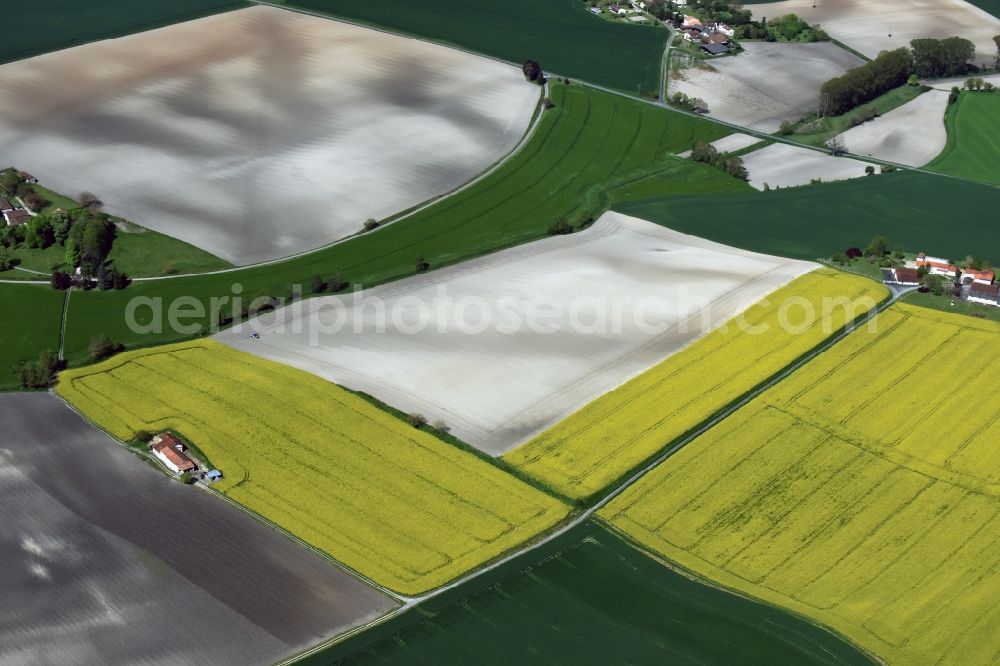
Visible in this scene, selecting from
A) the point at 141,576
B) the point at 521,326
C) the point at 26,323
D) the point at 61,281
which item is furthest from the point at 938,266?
the point at 26,323

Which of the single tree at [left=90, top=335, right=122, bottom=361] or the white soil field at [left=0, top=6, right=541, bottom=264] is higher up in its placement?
the white soil field at [left=0, top=6, right=541, bottom=264]

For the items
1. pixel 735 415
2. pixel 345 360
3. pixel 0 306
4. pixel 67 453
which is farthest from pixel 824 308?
pixel 0 306

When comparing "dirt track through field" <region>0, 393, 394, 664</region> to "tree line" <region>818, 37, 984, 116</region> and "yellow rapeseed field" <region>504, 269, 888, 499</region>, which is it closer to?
"yellow rapeseed field" <region>504, 269, 888, 499</region>

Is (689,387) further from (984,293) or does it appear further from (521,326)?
(984,293)

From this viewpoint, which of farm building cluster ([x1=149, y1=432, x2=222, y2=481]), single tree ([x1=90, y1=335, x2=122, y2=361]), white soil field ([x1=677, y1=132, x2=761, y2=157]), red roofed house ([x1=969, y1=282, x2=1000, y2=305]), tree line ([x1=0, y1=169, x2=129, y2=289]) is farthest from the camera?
white soil field ([x1=677, y1=132, x2=761, y2=157])

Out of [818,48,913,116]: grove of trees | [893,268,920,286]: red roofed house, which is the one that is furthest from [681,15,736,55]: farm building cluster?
[893,268,920,286]: red roofed house

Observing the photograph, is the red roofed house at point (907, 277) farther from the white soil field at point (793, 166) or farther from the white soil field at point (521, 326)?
the white soil field at point (793, 166)

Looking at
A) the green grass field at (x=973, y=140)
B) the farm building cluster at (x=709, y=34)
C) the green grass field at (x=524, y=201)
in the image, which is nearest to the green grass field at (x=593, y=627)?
the green grass field at (x=524, y=201)
